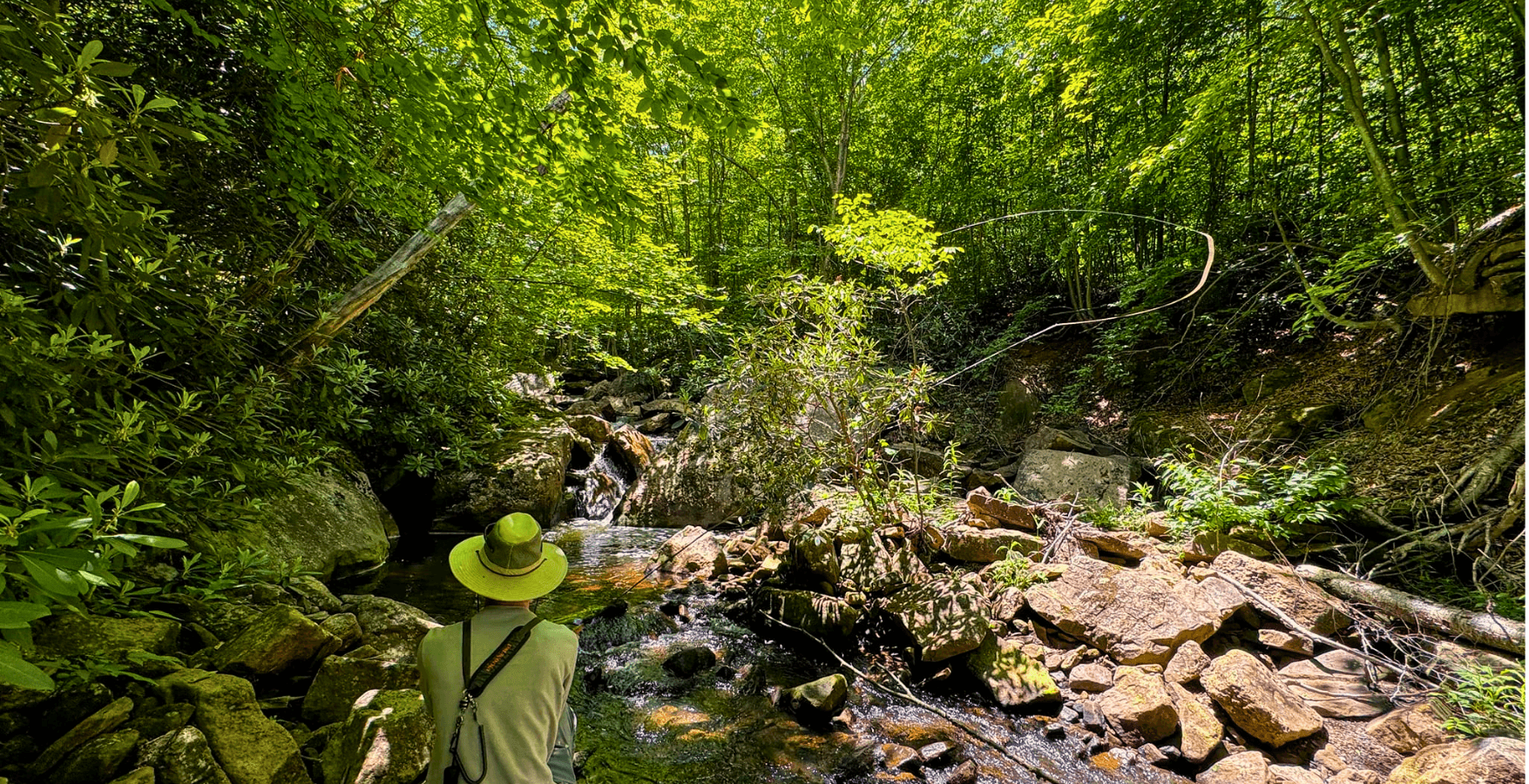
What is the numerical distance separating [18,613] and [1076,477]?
8.47 m

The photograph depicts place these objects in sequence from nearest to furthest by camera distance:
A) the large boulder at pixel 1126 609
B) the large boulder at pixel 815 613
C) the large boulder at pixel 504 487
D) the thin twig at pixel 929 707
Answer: the thin twig at pixel 929 707 → the large boulder at pixel 1126 609 → the large boulder at pixel 815 613 → the large boulder at pixel 504 487

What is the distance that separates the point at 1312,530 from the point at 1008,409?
19.1 ft

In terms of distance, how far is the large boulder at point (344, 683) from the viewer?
9.61 ft

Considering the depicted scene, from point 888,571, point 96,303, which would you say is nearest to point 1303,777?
point 888,571

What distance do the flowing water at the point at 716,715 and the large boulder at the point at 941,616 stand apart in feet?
1.01

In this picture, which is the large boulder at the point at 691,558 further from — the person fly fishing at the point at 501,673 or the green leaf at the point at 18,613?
the green leaf at the point at 18,613

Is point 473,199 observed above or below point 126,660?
above

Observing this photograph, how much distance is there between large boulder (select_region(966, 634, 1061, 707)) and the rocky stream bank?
0.02m

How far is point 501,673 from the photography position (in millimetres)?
1775

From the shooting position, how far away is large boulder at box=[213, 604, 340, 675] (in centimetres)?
291

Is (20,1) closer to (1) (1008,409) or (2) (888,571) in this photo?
(2) (888,571)

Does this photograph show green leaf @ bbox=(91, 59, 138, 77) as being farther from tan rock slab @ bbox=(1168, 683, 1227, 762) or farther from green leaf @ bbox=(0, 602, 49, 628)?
tan rock slab @ bbox=(1168, 683, 1227, 762)

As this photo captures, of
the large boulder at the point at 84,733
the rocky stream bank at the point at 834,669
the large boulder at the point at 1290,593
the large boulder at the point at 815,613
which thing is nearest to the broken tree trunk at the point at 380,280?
the rocky stream bank at the point at 834,669

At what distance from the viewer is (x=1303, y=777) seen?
3.03 metres
